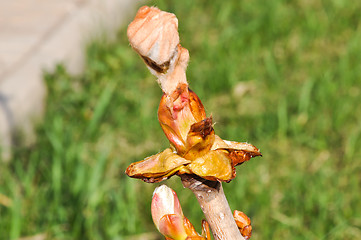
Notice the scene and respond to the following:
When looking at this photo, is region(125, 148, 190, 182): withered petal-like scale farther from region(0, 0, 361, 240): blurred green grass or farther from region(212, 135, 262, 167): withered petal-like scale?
region(0, 0, 361, 240): blurred green grass

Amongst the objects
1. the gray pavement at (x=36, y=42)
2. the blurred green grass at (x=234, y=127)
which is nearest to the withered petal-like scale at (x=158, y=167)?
the blurred green grass at (x=234, y=127)

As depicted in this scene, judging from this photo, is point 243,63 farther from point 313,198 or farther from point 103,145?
point 313,198

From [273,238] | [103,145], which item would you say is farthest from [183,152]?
[103,145]

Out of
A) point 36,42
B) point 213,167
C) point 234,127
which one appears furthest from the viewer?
point 36,42

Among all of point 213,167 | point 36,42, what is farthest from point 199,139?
point 36,42

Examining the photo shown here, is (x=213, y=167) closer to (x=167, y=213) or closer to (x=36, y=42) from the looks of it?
(x=167, y=213)

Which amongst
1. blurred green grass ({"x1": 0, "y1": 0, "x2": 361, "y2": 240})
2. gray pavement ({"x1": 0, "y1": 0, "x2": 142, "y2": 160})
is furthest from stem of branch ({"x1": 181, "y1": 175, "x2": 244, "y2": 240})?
gray pavement ({"x1": 0, "y1": 0, "x2": 142, "y2": 160})

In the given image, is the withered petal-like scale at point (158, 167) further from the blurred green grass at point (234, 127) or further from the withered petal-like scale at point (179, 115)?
the blurred green grass at point (234, 127)
